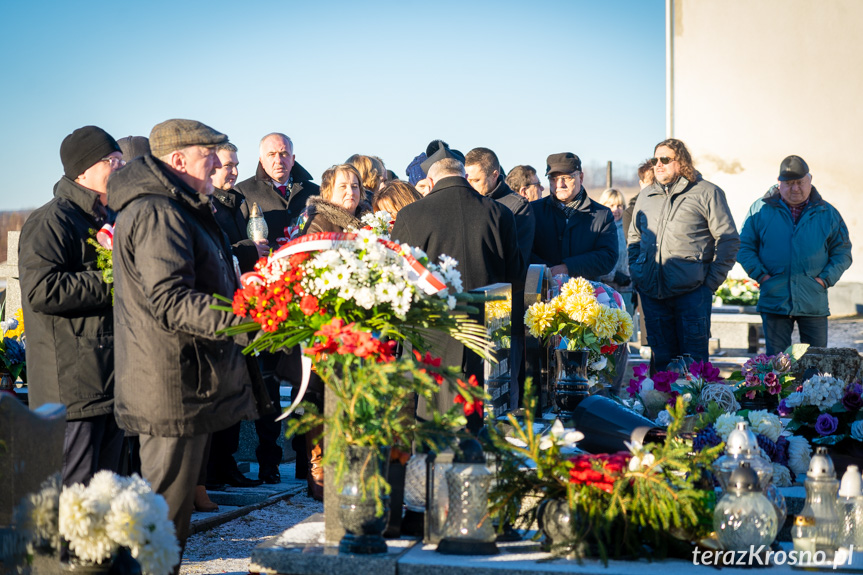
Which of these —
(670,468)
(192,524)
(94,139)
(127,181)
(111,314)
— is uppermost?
(94,139)

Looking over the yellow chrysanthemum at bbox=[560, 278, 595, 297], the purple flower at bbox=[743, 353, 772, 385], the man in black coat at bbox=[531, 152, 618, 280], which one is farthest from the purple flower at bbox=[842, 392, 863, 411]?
the man in black coat at bbox=[531, 152, 618, 280]

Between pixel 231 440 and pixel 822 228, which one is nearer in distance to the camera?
pixel 231 440

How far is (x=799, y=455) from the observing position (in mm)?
4145

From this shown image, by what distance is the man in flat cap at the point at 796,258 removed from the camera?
772 centimetres

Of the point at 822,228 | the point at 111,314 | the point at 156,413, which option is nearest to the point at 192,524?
the point at 111,314

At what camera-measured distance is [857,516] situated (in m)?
3.08

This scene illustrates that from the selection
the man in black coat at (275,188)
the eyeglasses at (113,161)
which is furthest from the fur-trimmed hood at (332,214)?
the eyeglasses at (113,161)

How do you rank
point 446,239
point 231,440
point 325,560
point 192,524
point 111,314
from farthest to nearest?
point 231,440
point 446,239
point 192,524
point 111,314
point 325,560

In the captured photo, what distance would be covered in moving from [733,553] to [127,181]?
247cm

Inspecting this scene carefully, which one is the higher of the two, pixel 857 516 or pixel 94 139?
pixel 94 139

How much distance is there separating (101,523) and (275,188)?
13.6ft

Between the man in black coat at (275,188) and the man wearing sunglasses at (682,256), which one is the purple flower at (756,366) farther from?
the man in black coat at (275,188)

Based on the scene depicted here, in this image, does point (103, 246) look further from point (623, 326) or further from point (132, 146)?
point (623, 326)

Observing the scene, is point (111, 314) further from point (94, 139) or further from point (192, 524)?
point (192, 524)
